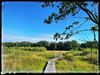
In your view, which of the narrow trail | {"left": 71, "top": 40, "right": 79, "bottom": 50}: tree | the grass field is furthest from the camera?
{"left": 71, "top": 40, "right": 79, "bottom": 50}: tree

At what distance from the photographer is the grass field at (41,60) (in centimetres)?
432

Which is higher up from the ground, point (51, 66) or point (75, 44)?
point (75, 44)

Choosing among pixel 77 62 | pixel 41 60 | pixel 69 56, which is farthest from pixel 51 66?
pixel 77 62

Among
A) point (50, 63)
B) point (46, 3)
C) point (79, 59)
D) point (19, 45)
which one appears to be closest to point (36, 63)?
point (50, 63)

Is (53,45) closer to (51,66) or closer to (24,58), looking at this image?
(51,66)

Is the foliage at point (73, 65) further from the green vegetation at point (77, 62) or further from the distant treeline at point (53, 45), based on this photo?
the distant treeline at point (53, 45)

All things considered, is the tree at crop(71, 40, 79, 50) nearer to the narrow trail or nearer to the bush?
the bush

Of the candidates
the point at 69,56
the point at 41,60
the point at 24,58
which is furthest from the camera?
the point at 41,60

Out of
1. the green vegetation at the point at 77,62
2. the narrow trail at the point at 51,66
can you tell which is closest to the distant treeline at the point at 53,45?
the green vegetation at the point at 77,62

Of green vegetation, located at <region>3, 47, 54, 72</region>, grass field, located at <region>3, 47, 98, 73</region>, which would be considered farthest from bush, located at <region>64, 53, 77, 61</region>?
green vegetation, located at <region>3, 47, 54, 72</region>

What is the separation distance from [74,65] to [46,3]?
1.33 m

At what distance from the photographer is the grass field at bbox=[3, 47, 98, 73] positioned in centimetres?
432

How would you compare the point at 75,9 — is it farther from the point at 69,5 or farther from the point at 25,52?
the point at 25,52

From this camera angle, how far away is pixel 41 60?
15.1ft
